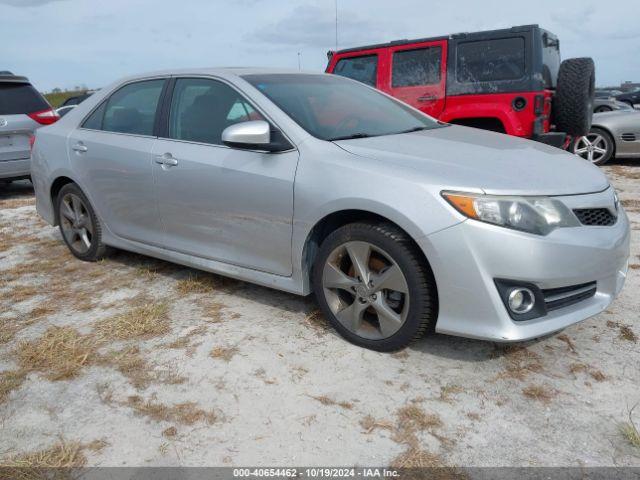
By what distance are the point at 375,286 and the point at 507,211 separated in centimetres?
74

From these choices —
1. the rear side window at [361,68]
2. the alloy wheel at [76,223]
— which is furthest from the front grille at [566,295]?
the rear side window at [361,68]

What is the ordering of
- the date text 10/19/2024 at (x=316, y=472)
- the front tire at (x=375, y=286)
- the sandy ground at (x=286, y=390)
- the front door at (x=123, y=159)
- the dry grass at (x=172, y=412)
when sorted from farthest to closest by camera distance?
the front door at (x=123, y=159)
the front tire at (x=375, y=286)
the dry grass at (x=172, y=412)
the sandy ground at (x=286, y=390)
the date text 10/19/2024 at (x=316, y=472)

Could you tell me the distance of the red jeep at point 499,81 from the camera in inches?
244

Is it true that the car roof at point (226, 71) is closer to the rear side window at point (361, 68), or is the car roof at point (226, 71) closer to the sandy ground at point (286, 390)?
the sandy ground at point (286, 390)

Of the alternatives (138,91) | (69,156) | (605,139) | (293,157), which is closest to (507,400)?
(293,157)

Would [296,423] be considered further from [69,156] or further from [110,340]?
[69,156]

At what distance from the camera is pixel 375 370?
2783 mm

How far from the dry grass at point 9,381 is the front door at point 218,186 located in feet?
4.01

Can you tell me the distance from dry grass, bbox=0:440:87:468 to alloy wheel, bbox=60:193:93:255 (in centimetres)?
250

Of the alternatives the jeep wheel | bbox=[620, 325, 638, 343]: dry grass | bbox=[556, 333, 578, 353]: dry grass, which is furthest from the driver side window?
the jeep wheel

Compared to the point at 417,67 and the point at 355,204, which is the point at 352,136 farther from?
the point at 417,67

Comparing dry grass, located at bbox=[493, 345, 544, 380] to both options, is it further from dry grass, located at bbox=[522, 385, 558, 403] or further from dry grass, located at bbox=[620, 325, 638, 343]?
dry grass, located at bbox=[620, 325, 638, 343]

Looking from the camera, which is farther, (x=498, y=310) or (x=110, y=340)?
(x=110, y=340)

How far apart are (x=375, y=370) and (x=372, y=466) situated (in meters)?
0.69
